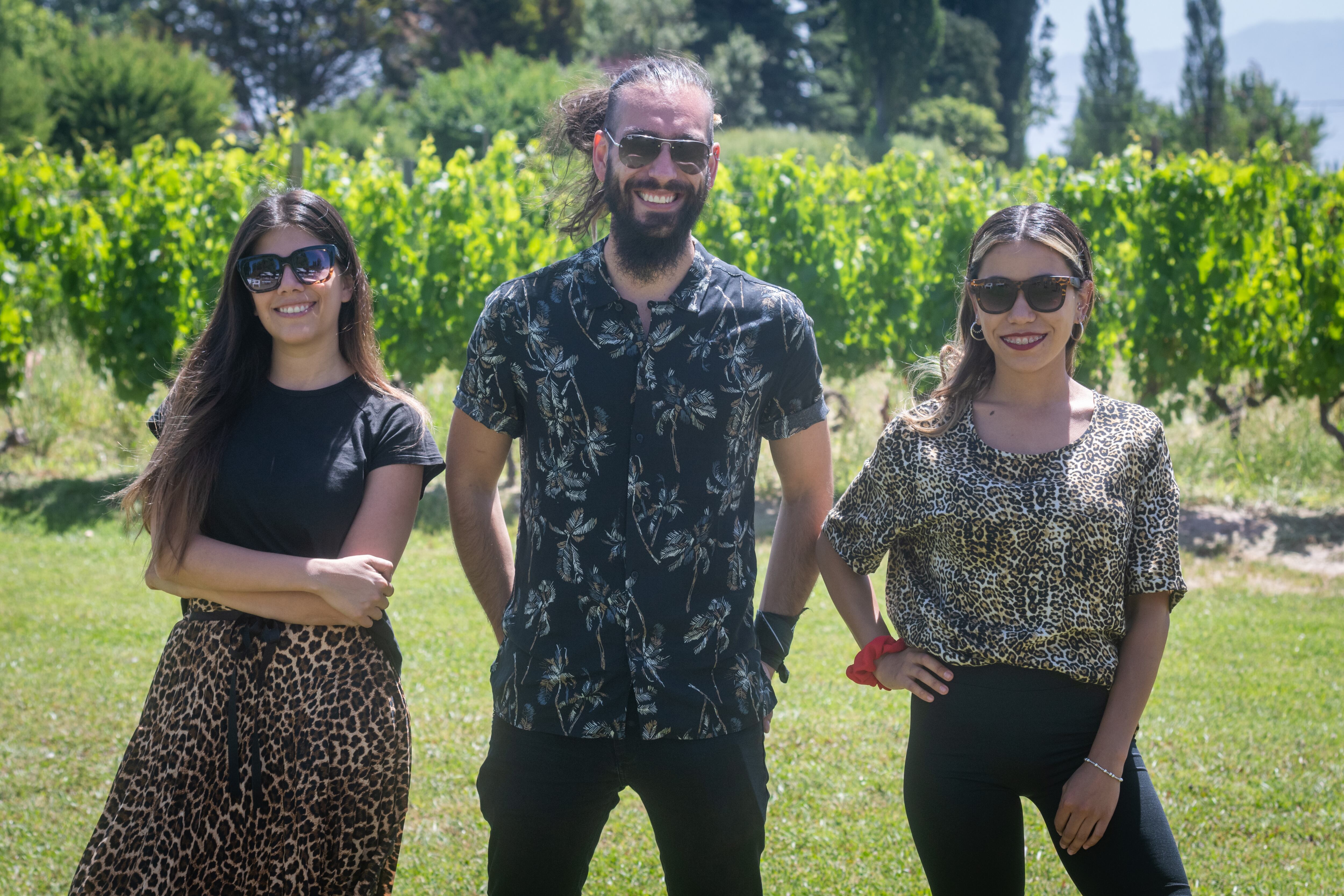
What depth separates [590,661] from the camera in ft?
6.86

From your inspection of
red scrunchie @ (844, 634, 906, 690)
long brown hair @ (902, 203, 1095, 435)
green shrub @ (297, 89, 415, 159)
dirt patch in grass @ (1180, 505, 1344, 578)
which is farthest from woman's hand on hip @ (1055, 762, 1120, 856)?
green shrub @ (297, 89, 415, 159)

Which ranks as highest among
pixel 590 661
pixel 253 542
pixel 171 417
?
pixel 171 417

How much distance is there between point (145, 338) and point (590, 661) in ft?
25.6

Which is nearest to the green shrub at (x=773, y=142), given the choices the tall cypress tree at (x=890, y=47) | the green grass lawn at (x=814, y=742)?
the tall cypress tree at (x=890, y=47)

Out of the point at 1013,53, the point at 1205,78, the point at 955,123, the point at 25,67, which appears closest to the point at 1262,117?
the point at 1205,78

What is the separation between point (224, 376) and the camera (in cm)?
248

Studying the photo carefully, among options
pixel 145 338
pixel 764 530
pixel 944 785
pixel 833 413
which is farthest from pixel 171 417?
pixel 833 413

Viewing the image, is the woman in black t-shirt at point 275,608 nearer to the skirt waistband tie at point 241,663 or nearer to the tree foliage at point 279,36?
the skirt waistband tie at point 241,663

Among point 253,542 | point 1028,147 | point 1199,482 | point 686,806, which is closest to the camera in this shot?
point 686,806

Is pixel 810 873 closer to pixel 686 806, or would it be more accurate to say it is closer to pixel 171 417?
pixel 686 806

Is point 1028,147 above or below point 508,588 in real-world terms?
above

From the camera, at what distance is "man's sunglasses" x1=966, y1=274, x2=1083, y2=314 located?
2.26 metres

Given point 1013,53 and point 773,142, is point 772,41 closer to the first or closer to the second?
point 1013,53

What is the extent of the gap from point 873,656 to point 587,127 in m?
1.41
